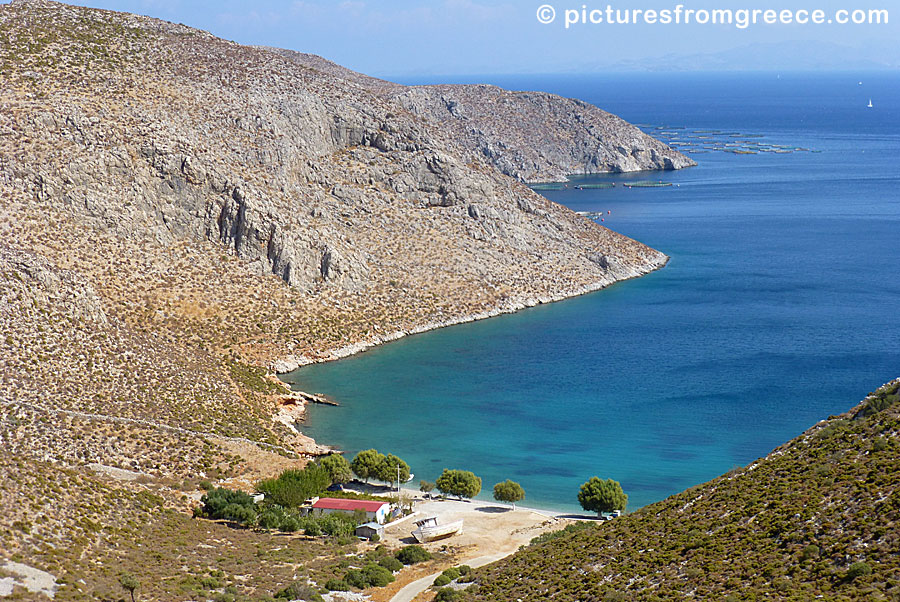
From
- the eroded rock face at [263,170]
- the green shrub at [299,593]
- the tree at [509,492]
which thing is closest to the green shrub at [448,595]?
the green shrub at [299,593]

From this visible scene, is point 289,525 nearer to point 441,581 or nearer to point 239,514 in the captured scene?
point 239,514

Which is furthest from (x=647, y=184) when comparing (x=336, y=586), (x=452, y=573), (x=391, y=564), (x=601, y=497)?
(x=336, y=586)

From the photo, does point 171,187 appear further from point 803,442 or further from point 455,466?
point 803,442

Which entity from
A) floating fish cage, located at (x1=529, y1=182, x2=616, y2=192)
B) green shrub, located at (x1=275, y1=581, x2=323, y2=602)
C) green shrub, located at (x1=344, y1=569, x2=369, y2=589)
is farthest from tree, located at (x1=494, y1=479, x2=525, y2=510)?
floating fish cage, located at (x1=529, y1=182, x2=616, y2=192)

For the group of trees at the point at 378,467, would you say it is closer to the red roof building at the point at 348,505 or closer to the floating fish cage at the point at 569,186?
the red roof building at the point at 348,505

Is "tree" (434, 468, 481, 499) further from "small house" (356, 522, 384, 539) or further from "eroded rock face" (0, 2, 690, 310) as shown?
"eroded rock face" (0, 2, 690, 310)

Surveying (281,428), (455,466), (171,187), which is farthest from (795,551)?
(171,187)
